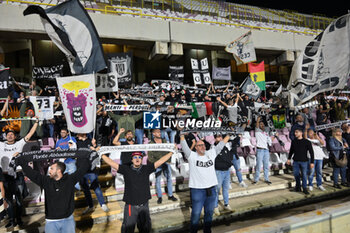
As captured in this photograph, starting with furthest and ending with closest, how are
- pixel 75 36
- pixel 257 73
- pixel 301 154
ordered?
pixel 257 73 → pixel 301 154 → pixel 75 36

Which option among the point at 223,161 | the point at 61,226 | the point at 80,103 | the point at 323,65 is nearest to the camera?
the point at 61,226

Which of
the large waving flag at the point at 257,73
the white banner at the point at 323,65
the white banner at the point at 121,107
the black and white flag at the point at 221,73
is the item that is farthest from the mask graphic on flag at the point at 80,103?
the black and white flag at the point at 221,73

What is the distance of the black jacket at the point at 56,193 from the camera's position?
336cm

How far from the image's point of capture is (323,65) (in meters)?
5.20

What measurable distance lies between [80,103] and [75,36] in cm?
174

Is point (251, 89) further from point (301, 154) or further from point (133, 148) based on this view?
point (133, 148)

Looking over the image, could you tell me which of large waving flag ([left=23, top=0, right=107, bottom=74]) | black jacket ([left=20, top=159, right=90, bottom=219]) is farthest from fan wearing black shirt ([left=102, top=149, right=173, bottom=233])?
→ large waving flag ([left=23, top=0, right=107, bottom=74])

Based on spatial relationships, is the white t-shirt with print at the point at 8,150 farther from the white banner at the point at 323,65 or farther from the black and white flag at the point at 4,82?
the white banner at the point at 323,65

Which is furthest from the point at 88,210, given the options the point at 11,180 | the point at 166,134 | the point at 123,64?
the point at 123,64

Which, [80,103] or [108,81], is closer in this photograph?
[80,103]

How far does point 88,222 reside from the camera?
16.2 ft

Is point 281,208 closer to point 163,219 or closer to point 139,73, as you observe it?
point 163,219

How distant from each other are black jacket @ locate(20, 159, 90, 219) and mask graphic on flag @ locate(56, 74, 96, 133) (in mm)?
1317

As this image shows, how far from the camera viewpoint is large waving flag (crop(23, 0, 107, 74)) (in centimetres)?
527
